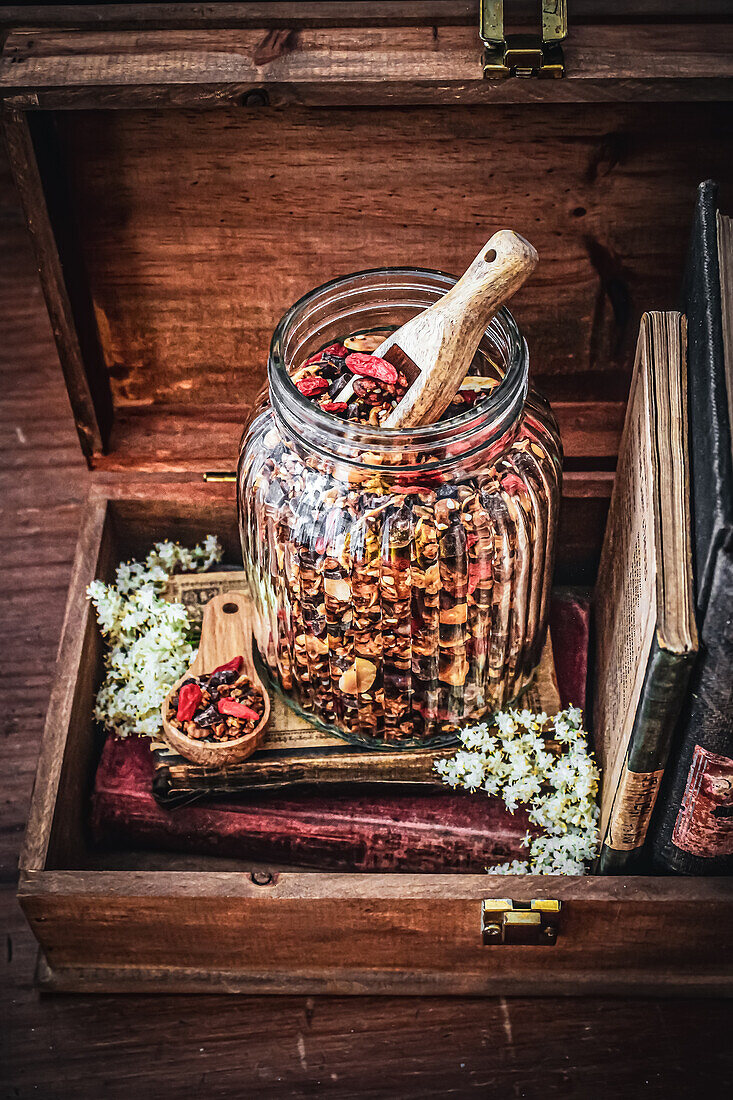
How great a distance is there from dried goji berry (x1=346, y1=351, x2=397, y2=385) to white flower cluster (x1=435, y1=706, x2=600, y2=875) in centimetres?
31

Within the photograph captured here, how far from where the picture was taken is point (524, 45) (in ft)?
2.86

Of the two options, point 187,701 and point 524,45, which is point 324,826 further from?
point 524,45

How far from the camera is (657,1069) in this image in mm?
894

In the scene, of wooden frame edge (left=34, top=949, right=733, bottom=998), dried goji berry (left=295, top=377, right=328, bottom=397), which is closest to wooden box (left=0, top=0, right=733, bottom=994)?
wooden frame edge (left=34, top=949, right=733, bottom=998)

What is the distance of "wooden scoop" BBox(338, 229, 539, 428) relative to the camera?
833mm

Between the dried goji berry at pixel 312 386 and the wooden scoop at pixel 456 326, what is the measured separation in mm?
67

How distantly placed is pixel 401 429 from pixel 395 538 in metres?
0.09

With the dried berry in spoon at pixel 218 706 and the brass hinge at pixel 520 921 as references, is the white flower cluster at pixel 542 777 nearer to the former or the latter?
the brass hinge at pixel 520 921

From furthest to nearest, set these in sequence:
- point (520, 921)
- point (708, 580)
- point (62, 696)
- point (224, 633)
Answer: point (224, 633) < point (62, 696) < point (520, 921) < point (708, 580)

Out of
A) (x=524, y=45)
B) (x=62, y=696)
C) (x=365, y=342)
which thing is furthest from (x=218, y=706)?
(x=524, y=45)

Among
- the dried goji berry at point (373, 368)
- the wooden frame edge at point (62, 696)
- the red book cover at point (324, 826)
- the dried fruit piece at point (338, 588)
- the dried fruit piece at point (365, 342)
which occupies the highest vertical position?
the dried goji berry at point (373, 368)

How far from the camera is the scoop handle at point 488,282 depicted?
0.83m

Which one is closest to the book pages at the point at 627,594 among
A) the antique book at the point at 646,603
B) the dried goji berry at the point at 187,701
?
the antique book at the point at 646,603

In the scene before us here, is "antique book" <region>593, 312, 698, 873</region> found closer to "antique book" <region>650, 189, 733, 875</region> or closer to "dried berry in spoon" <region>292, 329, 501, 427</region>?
"antique book" <region>650, 189, 733, 875</region>
